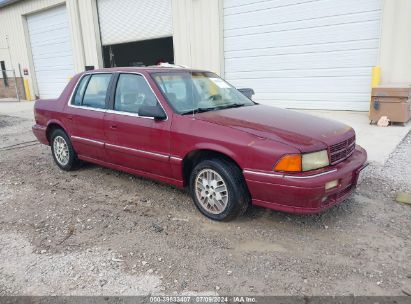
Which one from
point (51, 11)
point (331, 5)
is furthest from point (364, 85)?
point (51, 11)

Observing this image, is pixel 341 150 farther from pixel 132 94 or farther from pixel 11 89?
pixel 11 89

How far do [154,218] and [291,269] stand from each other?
160cm

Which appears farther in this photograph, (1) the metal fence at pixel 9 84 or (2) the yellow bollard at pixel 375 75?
(1) the metal fence at pixel 9 84

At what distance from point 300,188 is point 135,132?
208 cm

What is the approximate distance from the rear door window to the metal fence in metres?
16.5

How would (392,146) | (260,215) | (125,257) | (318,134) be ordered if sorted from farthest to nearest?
(392,146), (260,215), (318,134), (125,257)

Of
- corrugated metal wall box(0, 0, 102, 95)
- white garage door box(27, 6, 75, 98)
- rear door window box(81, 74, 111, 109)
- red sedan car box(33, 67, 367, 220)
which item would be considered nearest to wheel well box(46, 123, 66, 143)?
red sedan car box(33, 67, 367, 220)

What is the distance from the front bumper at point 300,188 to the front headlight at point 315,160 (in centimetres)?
5

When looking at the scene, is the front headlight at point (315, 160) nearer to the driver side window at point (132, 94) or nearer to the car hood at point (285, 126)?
the car hood at point (285, 126)

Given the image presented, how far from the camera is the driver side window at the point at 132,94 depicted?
4.29 meters

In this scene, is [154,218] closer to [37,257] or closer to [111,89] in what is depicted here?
[37,257]

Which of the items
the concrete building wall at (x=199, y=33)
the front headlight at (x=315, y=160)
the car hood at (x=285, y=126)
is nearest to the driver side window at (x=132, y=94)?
the car hood at (x=285, y=126)

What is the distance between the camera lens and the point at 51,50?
17703 mm

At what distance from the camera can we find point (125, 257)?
317cm
